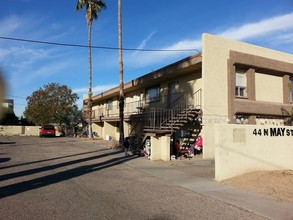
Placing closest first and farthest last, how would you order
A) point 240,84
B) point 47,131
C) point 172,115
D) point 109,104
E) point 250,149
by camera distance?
point 250,149, point 172,115, point 240,84, point 109,104, point 47,131

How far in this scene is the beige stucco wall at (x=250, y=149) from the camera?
1221cm

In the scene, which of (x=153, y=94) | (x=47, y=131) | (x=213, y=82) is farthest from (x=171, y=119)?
(x=47, y=131)

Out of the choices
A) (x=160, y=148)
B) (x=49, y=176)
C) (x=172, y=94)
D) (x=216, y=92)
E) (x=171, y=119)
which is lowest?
(x=49, y=176)

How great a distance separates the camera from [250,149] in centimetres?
1302

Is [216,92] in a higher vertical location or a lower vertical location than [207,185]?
higher

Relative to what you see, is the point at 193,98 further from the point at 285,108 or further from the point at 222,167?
the point at 222,167

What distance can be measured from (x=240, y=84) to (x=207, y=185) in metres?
11.9

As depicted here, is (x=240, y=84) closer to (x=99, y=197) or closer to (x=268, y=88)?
(x=268, y=88)

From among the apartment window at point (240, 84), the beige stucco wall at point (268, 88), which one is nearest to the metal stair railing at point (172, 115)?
the apartment window at point (240, 84)

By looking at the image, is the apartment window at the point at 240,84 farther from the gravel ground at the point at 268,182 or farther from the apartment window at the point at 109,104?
the apartment window at the point at 109,104

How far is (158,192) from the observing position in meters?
10.1

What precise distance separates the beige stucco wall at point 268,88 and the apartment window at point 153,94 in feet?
25.3

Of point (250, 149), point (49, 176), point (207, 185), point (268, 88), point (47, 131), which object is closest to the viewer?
point (207, 185)

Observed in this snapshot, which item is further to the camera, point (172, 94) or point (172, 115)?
point (172, 94)
